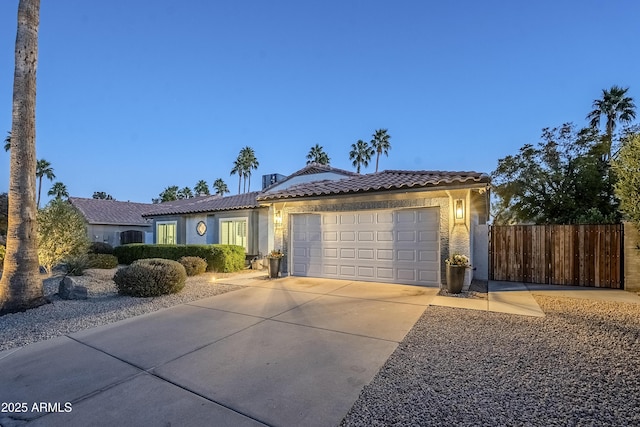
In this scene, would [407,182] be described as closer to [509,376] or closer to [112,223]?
[509,376]

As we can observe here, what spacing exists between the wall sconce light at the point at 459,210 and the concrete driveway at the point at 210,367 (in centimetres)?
302

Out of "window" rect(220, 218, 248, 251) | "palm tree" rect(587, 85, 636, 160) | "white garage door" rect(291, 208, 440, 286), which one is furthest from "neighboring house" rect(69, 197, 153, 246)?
"palm tree" rect(587, 85, 636, 160)

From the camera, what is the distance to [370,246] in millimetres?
9578

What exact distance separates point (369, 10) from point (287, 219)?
880cm

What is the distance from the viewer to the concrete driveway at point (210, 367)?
9.00 ft

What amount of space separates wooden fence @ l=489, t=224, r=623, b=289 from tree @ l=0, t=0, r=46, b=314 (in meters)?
12.9

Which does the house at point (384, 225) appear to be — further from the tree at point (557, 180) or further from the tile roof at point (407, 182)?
the tree at point (557, 180)

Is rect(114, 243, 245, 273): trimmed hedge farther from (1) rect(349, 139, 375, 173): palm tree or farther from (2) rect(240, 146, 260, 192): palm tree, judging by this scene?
(2) rect(240, 146, 260, 192): palm tree

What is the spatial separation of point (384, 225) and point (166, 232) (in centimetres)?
1526

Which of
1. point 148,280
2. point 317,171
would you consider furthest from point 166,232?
point 148,280

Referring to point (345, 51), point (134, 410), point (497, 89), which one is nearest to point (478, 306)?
point (134, 410)

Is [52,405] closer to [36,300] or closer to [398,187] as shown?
[36,300]

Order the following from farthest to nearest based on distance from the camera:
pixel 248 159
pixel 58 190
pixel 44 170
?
1. pixel 58 190
2. pixel 248 159
3. pixel 44 170

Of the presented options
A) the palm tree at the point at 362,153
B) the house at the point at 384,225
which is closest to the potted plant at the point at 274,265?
the house at the point at 384,225
